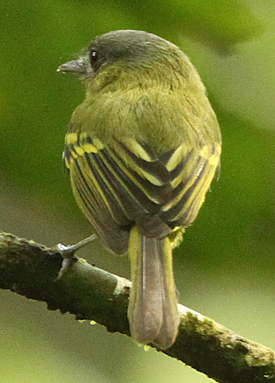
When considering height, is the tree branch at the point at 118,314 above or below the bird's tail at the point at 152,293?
below

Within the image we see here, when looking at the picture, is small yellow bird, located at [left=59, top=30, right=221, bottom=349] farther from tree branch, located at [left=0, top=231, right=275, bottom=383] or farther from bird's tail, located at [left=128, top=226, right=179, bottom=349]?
tree branch, located at [left=0, top=231, right=275, bottom=383]

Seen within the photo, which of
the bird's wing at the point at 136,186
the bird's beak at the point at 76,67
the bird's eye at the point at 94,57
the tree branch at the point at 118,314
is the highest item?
the bird's eye at the point at 94,57

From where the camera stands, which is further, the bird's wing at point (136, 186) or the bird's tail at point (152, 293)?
the bird's wing at point (136, 186)

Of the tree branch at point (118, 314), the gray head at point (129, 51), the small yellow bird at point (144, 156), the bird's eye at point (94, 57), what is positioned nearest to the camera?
the small yellow bird at point (144, 156)

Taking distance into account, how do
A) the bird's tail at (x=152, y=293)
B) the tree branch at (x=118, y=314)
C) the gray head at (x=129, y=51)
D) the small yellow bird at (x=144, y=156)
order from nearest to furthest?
1. the bird's tail at (x=152, y=293)
2. the small yellow bird at (x=144, y=156)
3. the tree branch at (x=118, y=314)
4. the gray head at (x=129, y=51)

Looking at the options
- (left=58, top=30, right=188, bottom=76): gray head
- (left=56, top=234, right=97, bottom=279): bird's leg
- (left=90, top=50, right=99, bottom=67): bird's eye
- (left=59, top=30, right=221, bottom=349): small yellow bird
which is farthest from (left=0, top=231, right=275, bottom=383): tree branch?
(left=90, top=50, right=99, bottom=67): bird's eye

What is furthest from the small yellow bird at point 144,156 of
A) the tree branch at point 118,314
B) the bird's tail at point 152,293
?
the tree branch at point 118,314

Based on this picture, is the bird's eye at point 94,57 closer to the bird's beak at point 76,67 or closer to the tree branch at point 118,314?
the bird's beak at point 76,67

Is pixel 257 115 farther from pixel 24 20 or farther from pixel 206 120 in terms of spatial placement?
pixel 24 20
